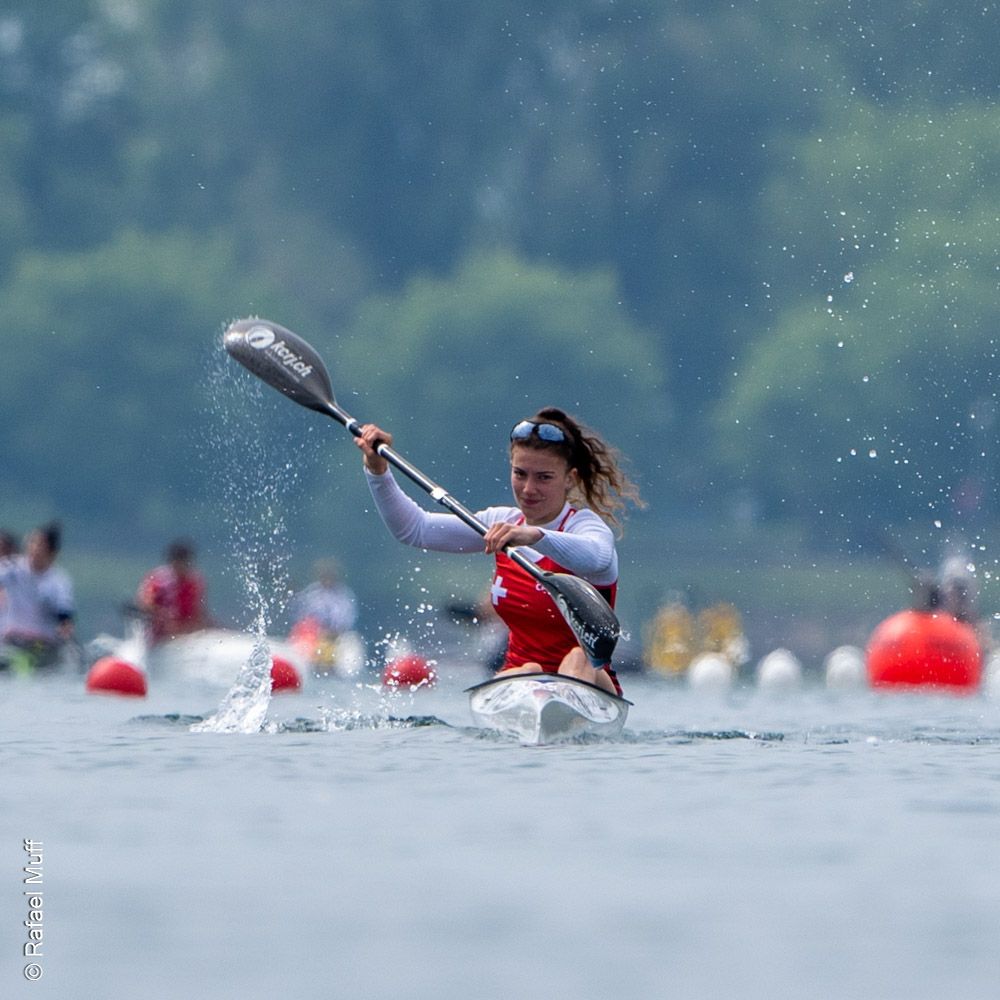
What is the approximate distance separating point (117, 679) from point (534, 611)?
5719 millimetres

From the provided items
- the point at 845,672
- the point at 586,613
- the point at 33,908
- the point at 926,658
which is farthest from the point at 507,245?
A: the point at 33,908

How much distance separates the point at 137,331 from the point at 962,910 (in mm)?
43102

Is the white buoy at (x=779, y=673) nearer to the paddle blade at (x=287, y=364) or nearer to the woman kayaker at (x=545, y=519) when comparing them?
the paddle blade at (x=287, y=364)

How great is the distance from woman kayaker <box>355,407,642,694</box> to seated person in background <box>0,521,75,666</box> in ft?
29.8

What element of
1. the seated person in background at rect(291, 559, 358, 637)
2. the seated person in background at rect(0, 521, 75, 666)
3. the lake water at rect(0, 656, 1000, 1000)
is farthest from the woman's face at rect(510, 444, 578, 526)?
the seated person in background at rect(291, 559, 358, 637)

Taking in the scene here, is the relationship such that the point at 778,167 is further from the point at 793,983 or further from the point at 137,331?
the point at 793,983

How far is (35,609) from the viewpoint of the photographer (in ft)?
59.8

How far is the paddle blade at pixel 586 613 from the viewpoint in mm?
8867

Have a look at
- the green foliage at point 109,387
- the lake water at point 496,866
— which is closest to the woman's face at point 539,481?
the lake water at point 496,866

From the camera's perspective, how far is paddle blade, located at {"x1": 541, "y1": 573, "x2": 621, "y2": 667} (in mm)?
8867

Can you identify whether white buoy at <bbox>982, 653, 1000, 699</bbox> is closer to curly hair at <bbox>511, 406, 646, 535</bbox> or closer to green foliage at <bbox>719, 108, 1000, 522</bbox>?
curly hair at <bbox>511, 406, 646, 535</bbox>

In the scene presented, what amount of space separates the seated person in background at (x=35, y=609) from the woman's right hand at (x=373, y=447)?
929 cm

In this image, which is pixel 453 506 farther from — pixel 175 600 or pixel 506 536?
pixel 175 600

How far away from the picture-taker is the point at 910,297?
148ft
